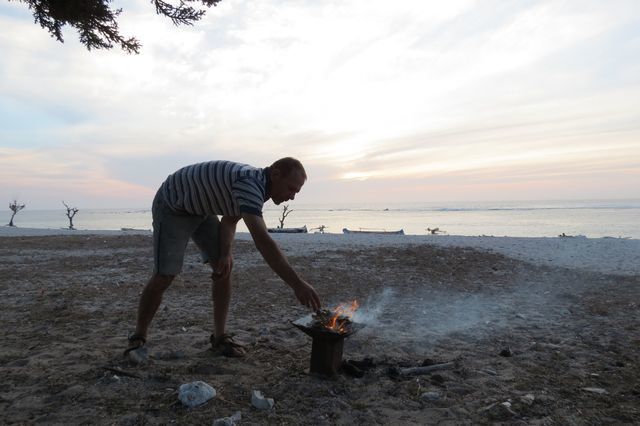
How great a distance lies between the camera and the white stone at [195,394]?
2.67 m

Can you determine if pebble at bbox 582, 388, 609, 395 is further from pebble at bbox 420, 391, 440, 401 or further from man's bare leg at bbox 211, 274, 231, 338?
man's bare leg at bbox 211, 274, 231, 338

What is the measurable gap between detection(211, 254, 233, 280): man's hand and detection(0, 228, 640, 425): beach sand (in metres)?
0.63

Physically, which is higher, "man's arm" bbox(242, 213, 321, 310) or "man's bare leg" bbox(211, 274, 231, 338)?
"man's arm" bbox(242, 213, 321, 310)

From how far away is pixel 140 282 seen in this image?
7293mm

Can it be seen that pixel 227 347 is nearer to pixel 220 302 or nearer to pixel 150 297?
pixel 220 302

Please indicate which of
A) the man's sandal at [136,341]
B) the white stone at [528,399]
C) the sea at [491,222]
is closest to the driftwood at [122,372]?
the man's sandal at [136,341]

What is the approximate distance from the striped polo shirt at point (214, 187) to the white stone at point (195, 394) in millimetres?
1104

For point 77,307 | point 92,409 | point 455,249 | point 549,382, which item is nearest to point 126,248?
point 77,307

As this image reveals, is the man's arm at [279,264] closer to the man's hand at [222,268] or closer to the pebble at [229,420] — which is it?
the pebble at [229,420]

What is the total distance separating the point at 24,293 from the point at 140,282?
1.58 meters

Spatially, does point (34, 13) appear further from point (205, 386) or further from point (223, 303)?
point (205, 386)

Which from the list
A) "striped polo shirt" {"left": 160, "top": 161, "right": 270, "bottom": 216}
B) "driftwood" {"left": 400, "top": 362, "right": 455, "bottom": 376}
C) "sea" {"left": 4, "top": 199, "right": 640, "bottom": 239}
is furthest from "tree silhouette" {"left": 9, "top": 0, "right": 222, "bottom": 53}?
"sea" {"left": 4, "top": 199, "right": 640, "bottom": 239}

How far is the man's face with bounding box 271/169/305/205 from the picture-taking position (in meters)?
3.08

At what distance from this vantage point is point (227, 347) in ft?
11.8
